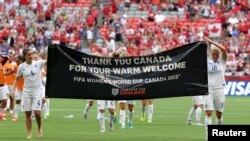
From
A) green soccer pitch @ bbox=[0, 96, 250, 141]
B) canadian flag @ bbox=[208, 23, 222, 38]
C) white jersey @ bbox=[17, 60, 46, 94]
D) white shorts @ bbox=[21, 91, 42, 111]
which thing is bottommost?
green soccer pitch @ bbox=[0, 96, 250, 141]

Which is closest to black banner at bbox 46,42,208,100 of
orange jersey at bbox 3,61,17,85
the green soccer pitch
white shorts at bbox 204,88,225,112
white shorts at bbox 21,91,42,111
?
white shorts at bbox 21,91,42,111

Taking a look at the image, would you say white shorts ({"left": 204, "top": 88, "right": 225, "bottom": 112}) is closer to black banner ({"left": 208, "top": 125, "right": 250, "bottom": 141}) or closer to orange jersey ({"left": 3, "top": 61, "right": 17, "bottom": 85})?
black banner ({"left": 208, "top": 125, "right": 250, "bottom": 141})

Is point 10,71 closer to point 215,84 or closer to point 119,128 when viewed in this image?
point 119,128

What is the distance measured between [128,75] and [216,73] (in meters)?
2.61

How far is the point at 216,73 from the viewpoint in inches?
987

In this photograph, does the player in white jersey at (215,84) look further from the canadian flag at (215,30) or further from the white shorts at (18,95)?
the canadian flag at (215,30)

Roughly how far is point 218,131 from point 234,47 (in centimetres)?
3956

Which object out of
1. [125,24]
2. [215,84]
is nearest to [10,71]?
[215,84]

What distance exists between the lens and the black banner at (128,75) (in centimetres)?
2395

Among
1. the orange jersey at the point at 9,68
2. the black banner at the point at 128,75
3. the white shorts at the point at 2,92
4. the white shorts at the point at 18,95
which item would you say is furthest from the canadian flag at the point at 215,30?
the black banner at the point at 128,75

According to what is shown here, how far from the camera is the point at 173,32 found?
5809 centimetres

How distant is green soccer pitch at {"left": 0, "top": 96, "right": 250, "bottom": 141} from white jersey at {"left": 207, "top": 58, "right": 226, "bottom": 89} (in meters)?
1.53

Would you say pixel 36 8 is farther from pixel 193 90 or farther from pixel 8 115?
pixel 193 90

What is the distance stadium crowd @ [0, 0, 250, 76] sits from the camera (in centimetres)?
5669
